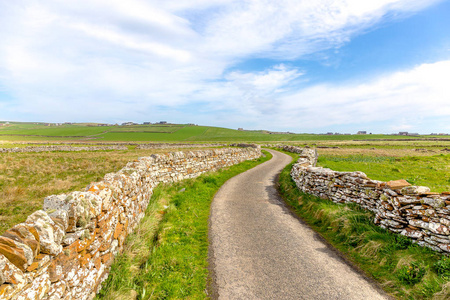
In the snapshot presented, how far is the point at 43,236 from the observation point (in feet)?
10.3

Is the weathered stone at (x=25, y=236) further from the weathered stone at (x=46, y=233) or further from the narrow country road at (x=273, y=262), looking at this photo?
the narrow country road at (x=273, y=262)

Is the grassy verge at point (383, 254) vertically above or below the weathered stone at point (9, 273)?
below

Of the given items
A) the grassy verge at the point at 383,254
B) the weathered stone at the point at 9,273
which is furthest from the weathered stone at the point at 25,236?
the grassy verge at the point at 383,254

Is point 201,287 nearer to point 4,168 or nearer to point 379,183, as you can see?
point 379,183

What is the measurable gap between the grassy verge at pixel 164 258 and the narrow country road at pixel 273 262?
0.45m

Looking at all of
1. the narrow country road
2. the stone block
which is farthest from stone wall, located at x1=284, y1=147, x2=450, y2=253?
the narrow country road

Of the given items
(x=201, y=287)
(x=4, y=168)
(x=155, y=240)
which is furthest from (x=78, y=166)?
(x=201, y=287)

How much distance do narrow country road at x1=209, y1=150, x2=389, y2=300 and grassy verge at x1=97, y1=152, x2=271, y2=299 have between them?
455 millimetres

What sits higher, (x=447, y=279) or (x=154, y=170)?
(x=154, y=170)

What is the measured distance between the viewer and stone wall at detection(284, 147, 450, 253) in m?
5.64

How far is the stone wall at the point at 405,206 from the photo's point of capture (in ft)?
18.5

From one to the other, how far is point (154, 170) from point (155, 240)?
603 cm

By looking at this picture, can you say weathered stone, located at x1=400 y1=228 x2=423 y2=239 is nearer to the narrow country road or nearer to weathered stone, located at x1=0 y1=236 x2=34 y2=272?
the narrow country road

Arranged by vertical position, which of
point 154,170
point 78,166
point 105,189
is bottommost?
point 78,166
